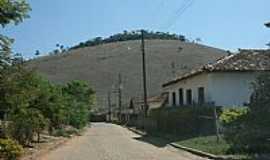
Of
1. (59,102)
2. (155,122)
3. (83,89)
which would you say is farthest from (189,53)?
(59,102)

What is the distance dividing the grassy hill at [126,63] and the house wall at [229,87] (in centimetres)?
7918

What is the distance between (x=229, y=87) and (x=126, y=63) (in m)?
95.7

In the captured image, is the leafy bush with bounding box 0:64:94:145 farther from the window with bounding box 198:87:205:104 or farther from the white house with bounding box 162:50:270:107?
the white house with bounding box 162:50:270:107

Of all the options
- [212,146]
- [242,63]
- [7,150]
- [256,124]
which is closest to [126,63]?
[242,63]

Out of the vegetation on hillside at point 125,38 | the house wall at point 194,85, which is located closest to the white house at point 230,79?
the house wall at point 194,85

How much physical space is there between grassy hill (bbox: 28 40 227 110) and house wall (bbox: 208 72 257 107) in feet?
260

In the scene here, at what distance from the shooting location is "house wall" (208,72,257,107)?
36344mm

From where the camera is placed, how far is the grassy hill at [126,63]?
123 m

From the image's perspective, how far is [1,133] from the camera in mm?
25297

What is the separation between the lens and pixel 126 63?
132m

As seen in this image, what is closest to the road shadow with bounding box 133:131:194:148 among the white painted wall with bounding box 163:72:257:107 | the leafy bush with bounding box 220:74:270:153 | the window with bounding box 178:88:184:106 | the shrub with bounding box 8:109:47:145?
the white painted wall with bounding box 163:72:257:107

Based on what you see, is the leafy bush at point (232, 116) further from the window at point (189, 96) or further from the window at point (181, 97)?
the window at point (181, 97)

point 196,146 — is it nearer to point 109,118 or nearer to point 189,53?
point 109,118

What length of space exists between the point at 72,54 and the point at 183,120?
11060cm
